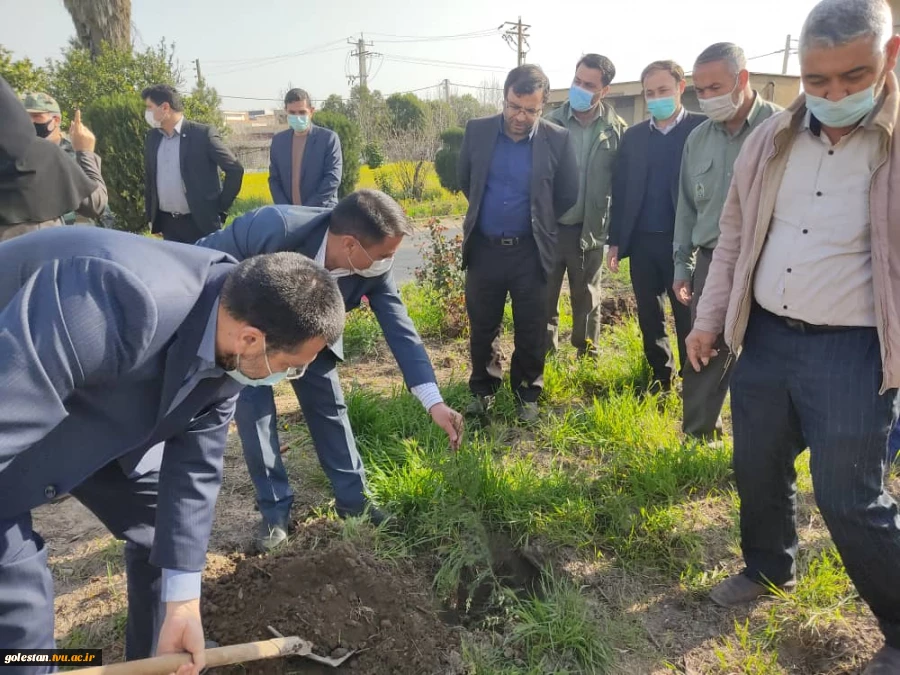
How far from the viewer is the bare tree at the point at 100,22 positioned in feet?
36.4

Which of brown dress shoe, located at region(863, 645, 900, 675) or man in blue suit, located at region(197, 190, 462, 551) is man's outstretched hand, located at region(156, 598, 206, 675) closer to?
man in blue suit, located at region(197, 190, 462, 551)

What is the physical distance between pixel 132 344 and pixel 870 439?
215cm

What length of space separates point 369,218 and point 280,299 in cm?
101

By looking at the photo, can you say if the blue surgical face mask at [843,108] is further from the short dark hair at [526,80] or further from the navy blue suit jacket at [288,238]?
the short dark hair at [526,80]

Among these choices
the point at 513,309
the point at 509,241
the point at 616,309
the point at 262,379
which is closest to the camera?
the point at 262,379

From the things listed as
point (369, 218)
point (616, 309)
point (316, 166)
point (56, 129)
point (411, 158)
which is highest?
point (56, 129)

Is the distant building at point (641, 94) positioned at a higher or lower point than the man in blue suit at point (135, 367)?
higher

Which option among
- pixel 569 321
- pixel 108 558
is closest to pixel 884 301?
pixel 108 558

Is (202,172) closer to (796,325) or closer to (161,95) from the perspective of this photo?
(161,95)

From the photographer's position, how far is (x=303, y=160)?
5.77m

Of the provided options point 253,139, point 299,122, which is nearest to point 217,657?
point 299,122

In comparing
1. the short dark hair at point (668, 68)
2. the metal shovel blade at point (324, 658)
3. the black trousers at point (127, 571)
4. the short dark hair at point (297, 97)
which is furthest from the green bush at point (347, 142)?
the black trousers at point (127, 571)

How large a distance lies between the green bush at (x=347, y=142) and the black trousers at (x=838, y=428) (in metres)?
13.7

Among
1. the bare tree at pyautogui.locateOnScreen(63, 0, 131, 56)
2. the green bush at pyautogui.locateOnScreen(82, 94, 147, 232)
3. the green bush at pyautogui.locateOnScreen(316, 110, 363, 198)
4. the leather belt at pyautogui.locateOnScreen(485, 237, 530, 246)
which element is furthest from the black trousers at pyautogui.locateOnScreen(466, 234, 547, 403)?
the green bush at pyautogui.locateOnScreen(316, 110, 363, 198)
